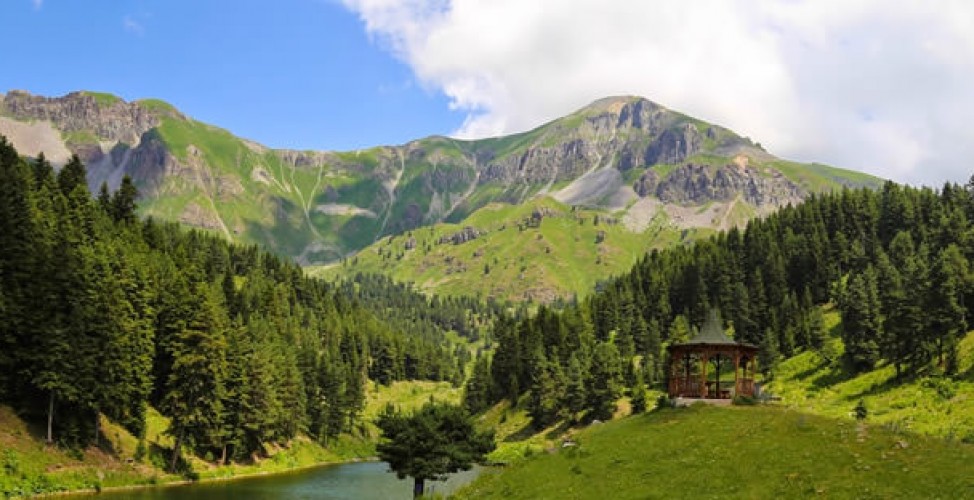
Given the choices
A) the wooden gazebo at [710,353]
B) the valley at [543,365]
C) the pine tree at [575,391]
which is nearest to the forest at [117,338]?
the valley at [543,365]

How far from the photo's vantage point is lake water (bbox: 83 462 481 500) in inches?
2911

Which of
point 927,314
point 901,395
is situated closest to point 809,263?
point 927,314

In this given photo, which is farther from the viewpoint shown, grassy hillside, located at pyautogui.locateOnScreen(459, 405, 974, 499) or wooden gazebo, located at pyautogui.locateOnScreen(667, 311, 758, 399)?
wooden gazebo, located at pyautogui.locateOnScreen(667, 311, 758, 399)

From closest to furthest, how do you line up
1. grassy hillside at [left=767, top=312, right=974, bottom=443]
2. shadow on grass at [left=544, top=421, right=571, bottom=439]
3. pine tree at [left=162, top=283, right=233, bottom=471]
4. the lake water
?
the lake water < grassy hillside at [left=767, top=312, right=974, bottom=443] < pine tree at [left=162, top=283, right=233, bottom=471] < shadow on grass at [left=544, top=421, right=571, bottom=439]

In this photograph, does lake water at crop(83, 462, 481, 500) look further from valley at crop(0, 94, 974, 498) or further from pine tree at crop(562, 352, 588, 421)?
pine tree at crop(562, 352, 588, 421)

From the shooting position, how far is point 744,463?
37062 millimetres

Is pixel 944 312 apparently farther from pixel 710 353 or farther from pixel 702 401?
pixel 702 401

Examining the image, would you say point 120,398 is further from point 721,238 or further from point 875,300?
point 721,238

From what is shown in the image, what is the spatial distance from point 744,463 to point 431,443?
104ft

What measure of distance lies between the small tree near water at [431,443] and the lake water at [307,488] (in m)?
2.67

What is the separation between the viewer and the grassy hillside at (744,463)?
104 ft

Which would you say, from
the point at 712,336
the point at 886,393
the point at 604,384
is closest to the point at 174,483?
the point at 712,336

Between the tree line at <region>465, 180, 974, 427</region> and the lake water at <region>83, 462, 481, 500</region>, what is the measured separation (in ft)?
125

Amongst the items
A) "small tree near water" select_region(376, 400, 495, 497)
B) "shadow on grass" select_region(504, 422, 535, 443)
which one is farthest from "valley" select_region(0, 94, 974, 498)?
"small tree near water" select_region(376, 400, 495, 497)
